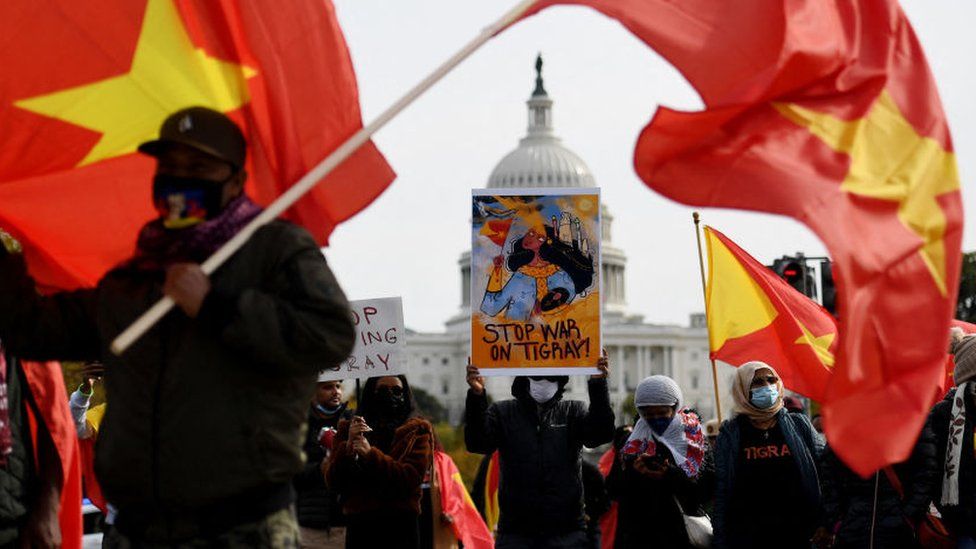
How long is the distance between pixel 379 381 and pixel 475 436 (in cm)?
80

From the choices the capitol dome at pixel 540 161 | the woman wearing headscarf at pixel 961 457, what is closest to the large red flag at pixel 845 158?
the woman wearing headscarf at pixel 961 457

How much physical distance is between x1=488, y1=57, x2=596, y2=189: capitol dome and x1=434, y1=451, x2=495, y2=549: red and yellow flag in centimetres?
13097

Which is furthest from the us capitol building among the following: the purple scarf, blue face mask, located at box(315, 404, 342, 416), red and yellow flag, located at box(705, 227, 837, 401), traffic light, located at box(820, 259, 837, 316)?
the purple scarf

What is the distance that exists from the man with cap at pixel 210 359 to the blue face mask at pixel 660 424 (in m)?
5.13

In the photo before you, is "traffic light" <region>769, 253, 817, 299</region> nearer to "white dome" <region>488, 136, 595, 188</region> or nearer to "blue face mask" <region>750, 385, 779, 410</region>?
"blue face mask" <region>750, 385, 779, 410</region>

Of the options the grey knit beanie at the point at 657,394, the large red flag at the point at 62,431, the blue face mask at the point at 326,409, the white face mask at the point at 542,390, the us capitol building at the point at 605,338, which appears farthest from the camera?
the us capitol building at the point at 605,338

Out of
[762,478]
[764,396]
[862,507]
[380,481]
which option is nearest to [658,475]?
[762,478]

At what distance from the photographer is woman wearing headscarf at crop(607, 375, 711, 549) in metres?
9.84

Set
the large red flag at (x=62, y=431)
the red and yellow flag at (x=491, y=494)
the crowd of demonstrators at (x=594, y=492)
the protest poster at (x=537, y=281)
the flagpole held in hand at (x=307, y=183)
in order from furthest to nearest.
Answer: the red and yellow flag at (x=491, y=494)
the crowd of demonstrators at (x=594, y=492)
the protest poster at (x=537, y=281)
the large red flag at (x=62, y=431)
the flagpole held in hand at (x=307, y=183)

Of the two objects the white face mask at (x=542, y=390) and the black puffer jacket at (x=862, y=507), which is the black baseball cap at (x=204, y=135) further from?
the black puffer jacket at (x=862, y=507)

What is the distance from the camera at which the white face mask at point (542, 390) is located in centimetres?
975

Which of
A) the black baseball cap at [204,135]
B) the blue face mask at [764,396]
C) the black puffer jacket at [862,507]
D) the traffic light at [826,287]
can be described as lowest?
the black puffer jacket at [862,507]

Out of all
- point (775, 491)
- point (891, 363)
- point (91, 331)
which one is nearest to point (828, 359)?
point (775, 491)

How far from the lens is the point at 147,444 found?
192 inches
